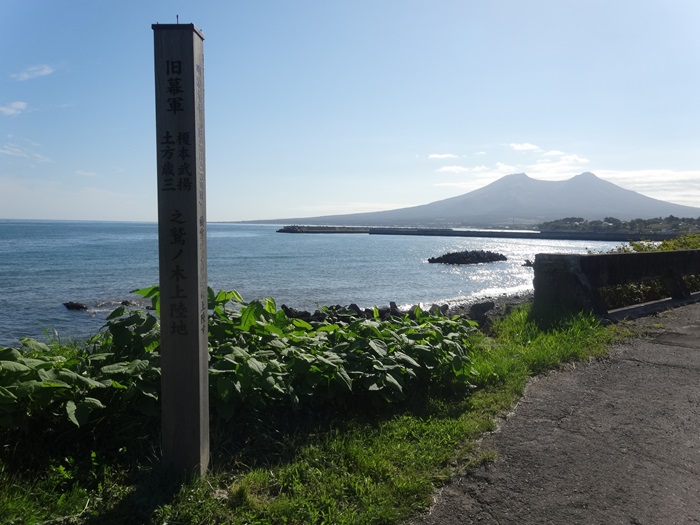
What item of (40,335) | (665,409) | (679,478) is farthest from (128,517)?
(40,335)

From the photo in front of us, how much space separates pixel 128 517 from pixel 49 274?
3459cm

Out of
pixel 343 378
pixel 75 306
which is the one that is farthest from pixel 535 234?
pixel 343 378

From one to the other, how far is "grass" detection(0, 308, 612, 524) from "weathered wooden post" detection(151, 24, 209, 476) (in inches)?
14.9

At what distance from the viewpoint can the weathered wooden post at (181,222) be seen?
8.71ft

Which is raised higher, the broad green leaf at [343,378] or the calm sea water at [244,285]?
the broad green leaf at [343,378]

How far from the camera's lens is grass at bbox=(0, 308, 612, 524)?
256 cm

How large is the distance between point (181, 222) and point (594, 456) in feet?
9.02

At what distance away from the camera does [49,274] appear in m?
32.5

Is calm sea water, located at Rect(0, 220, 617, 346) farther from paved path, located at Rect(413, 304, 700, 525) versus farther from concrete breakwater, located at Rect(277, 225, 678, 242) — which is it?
concrete breakwater, located at Rect(277, 225, 678, 242)

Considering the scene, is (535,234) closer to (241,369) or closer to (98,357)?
(241,369)

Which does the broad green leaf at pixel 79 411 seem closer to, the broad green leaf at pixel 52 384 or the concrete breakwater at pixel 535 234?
the broad green leaf at pixel 52 384

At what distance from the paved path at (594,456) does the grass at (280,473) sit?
0.19 m

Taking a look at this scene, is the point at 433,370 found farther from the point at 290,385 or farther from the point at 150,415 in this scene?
the point at 150,415

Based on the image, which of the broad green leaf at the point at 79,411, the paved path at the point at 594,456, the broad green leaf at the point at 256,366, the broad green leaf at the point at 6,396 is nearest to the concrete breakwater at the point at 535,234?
the paved path at the point at 594,456
